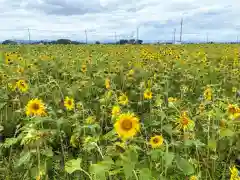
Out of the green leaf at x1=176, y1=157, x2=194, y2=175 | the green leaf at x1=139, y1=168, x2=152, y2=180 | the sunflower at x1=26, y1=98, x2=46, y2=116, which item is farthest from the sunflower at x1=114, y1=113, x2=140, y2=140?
the sunflower at x1=26, y1=98, x2=46, y2=116

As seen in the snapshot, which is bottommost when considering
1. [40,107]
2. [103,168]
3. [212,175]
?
[212,175]

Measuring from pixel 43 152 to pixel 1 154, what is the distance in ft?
2.82

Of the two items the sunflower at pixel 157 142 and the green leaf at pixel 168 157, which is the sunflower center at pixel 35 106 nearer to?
the sunflower at pixel 157 142

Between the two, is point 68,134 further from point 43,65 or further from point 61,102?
point 43,65

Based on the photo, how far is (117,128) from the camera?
177cm

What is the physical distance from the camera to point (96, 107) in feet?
12.6

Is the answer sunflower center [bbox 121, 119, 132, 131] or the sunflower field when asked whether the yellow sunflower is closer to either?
the sunflower field

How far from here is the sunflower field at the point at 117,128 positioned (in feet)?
6.28

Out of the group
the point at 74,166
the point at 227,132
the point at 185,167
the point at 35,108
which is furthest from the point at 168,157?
the point at 35,108

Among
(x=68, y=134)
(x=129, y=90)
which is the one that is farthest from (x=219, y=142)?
(x=129, y=90)

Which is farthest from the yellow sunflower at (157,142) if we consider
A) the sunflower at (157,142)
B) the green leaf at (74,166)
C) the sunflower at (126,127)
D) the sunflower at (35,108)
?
the sunflower at (35,108)

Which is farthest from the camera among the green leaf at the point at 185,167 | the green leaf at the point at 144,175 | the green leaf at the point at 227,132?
the green leaf at the point at 227,132

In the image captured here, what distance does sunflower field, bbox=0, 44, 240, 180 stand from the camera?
192cm

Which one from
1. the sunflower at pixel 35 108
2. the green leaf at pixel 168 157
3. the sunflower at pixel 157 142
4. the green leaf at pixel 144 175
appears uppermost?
the sunflower at pixel 35 108
